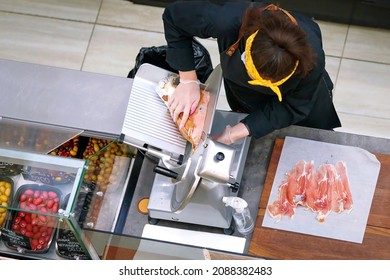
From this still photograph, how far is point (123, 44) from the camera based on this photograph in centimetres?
439

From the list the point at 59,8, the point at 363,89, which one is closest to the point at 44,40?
the point at 59,8

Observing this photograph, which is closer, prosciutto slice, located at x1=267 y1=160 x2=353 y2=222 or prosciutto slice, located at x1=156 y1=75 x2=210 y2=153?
prosciutto slice, located at x1=156 y1=75 x2=210 y2=153

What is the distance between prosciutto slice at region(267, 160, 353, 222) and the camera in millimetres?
2721

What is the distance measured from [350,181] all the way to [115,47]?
2088 mm

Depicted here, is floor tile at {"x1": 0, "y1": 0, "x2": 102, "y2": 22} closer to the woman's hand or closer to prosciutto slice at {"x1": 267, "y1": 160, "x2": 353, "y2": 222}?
the woman's hand

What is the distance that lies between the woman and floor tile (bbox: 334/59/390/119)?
1.17 m

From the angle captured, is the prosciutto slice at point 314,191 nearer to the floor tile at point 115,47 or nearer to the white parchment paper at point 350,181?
the white parchment paper at point 350,181

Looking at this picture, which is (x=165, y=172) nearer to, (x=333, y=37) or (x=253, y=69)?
(x=253, y=69)

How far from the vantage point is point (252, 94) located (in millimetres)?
2746

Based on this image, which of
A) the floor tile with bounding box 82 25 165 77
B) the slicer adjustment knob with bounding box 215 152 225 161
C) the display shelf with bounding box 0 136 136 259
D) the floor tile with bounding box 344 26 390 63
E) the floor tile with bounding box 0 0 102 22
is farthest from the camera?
the floor tile with bounding box 0 0 102 22

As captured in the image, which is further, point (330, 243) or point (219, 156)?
point (330, 243)

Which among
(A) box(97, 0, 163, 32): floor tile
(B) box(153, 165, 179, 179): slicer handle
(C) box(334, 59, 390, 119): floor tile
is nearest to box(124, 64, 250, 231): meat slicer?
(B) box(153, 165, 179, 179): slicer handle

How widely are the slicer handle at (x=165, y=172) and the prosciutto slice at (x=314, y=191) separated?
408 millimetres

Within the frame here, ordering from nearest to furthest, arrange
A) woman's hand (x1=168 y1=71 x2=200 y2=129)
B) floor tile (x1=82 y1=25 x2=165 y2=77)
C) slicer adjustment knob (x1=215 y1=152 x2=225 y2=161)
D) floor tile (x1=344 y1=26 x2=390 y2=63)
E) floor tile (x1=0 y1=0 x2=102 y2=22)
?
slicer adjustment knob (x1=215 y1=152 x2=225 y2=161) → woman's hand (x1=168 y1=71 x2=200 y2=129) → floor tile (x1=344 y1=26 x2=390 y2=63) → floor tile (x1=82 y1=25 x2=165 y2=77) → floor tile (x1=0 y1=0 x2=102 y2=22)
